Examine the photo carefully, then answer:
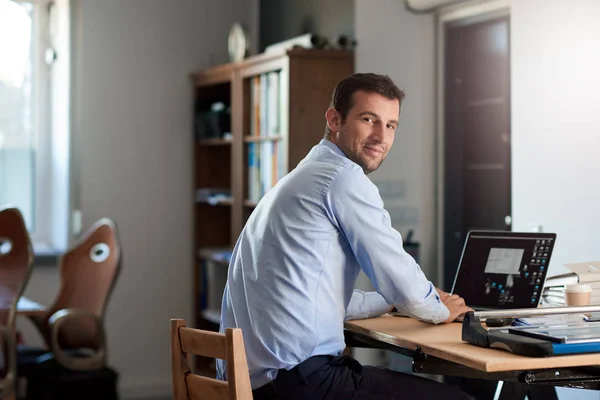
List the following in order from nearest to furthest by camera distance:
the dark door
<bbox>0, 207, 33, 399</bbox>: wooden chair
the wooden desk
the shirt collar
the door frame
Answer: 1. the wooden desk
2. the shirt collar
3. <bbox>0, 207, 33, 399</bbox>: wooden chair
4. the dark door
5. the door frame

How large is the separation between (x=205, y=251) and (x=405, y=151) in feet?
5.29

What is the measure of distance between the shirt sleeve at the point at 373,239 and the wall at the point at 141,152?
3354mm

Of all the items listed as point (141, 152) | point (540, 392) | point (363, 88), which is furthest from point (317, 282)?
point (141, 152)

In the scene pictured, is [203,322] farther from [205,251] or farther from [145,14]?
[145,14]

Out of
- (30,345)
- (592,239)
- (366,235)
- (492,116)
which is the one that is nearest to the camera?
(366,235)

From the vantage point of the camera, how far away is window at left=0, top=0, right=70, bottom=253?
5.51 meters

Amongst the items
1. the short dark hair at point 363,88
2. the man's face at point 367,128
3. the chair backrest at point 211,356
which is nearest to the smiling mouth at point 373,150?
the man's face at point 367,128

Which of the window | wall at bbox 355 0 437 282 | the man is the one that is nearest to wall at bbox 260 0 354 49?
wall at bbox 355 0 437 282

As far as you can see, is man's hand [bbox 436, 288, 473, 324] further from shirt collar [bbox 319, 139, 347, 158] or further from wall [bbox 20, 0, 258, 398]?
wall [bbox 20, 0, 258, 398]

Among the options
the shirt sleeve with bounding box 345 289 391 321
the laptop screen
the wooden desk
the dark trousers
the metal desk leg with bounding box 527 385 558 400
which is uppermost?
the laptop screen

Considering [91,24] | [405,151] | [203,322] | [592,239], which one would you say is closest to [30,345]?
[203,322]

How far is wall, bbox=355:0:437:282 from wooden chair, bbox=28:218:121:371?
4.50ft

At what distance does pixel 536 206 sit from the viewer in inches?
140

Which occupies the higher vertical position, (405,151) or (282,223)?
(405,151)
